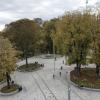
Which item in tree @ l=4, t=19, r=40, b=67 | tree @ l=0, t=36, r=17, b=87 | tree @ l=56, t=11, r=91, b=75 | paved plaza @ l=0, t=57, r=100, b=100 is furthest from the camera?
tree @ l=4, t=19, r=40, b=67

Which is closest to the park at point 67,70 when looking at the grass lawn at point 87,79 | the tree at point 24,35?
the grass lawn at point 87,79

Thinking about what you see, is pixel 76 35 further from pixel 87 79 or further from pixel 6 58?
pixel 6 58

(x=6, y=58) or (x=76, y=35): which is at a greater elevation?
(x=76, y=35)

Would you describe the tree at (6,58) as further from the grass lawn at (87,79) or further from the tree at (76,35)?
the grass lawn at (87,79)

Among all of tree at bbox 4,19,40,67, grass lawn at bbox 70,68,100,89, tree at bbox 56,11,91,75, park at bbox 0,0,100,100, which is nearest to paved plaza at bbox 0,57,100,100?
park at bbox 0,0,100,100

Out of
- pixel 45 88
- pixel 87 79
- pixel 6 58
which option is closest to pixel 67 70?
pixel 87 79

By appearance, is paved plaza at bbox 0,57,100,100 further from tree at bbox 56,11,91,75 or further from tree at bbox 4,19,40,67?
tree at bbox 4,19,40,67

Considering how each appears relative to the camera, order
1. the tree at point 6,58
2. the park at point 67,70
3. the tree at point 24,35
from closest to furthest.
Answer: the park at point 67,70 → the tree at point 6,58 → the tree at point 24,35

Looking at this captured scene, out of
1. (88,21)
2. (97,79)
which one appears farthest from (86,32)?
(97,79)

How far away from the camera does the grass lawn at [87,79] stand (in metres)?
34.6

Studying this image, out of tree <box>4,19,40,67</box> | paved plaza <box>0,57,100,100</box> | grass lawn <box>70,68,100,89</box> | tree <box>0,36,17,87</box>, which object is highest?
tree <box>4,19,40,67</box>

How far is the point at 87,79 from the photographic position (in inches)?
1481

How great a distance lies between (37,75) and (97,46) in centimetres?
1497

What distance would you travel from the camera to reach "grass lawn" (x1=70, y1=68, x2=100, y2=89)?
34.6 m
